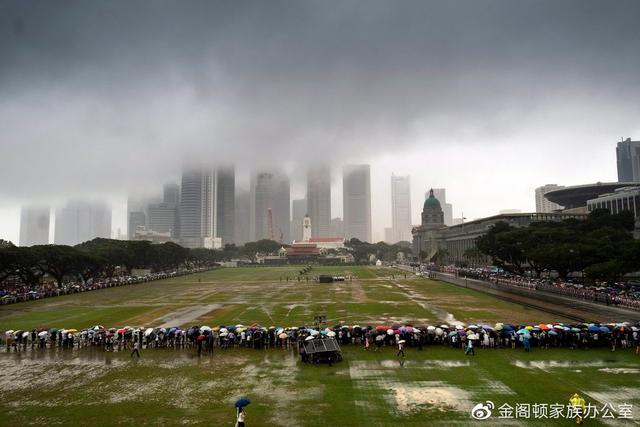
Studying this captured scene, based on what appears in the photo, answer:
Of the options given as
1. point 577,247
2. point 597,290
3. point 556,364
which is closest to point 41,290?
point 556,364

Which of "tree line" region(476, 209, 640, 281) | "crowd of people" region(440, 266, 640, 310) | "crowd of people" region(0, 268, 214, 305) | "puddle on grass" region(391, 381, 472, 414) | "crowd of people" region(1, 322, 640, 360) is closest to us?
"puddle on grass" region(391, 381, 472, 414)

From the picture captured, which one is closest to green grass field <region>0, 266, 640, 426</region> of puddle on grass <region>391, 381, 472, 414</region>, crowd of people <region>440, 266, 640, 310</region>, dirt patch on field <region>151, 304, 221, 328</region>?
puddle on grass <region>391, 381, 472, 414</region>

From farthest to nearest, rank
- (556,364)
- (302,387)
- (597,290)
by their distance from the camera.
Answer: (597,290)
(556,364)
(302,387)

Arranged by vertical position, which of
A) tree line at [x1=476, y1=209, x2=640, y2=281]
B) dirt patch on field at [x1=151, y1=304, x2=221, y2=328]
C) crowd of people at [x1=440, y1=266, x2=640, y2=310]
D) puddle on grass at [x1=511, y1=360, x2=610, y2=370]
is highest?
tree line at [x1=476, y1=209, x2=640, y2=281]

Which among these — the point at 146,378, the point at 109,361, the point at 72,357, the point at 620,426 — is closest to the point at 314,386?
the point at 146,378

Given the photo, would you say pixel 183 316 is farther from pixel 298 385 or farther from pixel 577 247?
pixel 577 247

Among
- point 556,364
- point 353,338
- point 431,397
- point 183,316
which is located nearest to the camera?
point 431,397

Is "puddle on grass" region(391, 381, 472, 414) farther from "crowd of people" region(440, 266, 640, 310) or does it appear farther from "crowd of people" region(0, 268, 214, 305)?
"crowd of people" region(0, 268, 214, 305)
